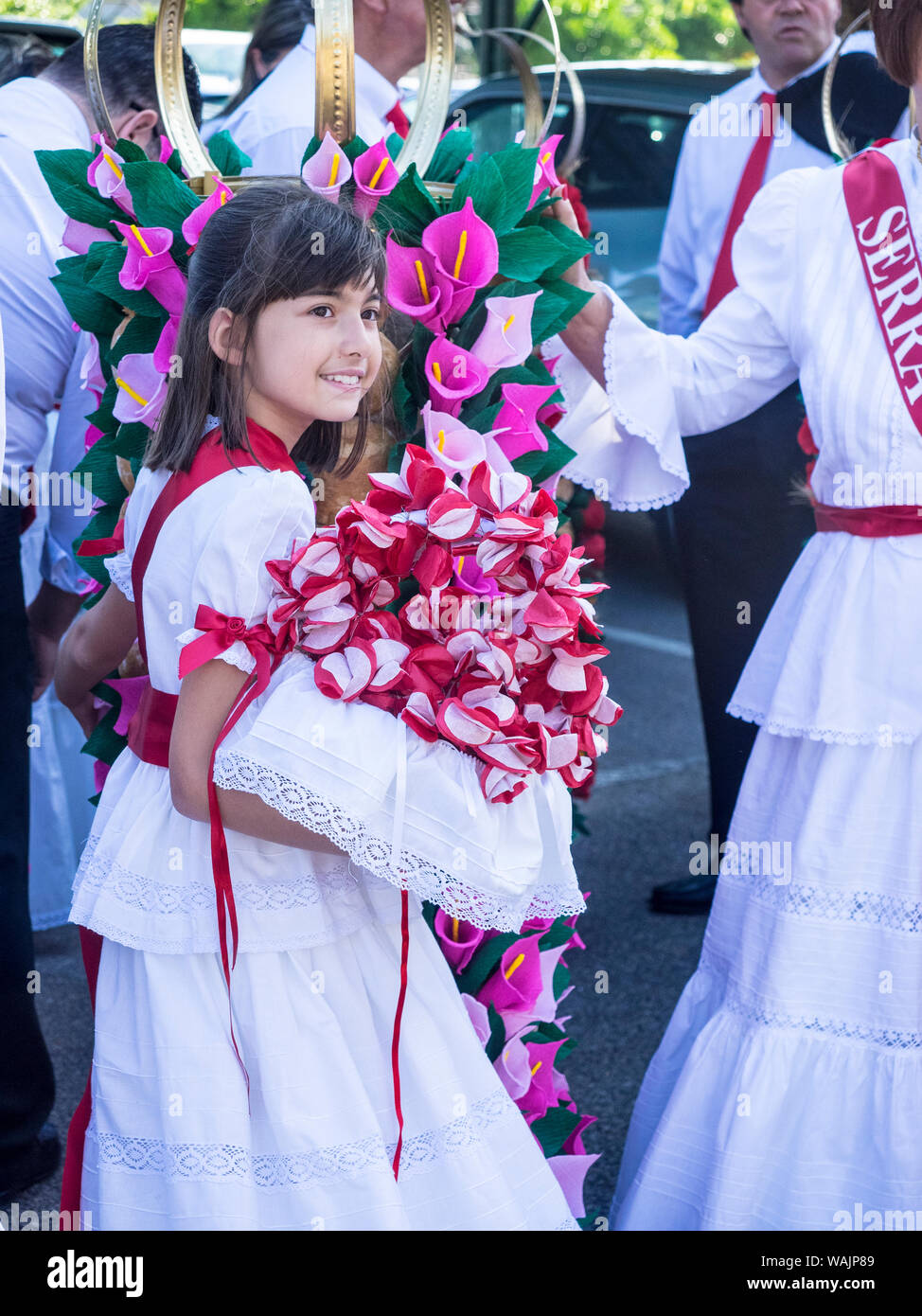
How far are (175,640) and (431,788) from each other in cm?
36

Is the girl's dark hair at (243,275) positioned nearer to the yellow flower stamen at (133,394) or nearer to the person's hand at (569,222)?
the yellow flower stamen at (133,394)

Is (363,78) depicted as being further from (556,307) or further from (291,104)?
(556,307)

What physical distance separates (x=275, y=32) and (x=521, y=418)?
2406mm

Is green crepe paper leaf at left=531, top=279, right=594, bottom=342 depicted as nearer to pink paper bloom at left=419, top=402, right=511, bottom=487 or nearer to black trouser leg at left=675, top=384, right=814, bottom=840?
pink paper bloom at left=419, top=402, right=511, bottom=487

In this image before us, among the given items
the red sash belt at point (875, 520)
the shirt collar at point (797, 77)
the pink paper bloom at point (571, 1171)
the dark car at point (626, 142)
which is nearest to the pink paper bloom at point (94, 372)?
the red sash belt at point (875, 520)

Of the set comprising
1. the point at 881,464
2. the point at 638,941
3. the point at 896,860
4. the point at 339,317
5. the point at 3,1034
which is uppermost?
the point at 339,317

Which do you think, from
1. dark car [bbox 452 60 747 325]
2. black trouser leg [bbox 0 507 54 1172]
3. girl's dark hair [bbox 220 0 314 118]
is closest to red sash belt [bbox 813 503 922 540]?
black trouser leg [bbox 0 507 54 1172]

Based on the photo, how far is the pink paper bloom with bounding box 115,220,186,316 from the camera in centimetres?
181

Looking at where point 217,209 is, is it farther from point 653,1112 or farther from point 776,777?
point 653,1112

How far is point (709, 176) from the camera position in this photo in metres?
3.86

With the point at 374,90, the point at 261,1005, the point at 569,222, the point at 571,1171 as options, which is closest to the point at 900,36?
the point at 569,222

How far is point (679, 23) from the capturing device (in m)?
13.7
